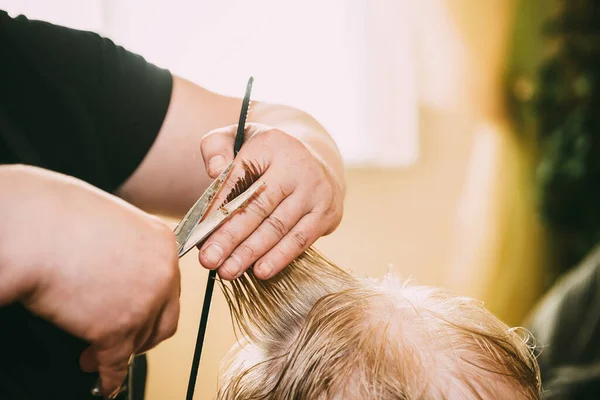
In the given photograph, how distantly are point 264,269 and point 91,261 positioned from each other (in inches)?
8.1

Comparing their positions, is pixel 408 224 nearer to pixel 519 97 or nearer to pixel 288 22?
pixel 519 97

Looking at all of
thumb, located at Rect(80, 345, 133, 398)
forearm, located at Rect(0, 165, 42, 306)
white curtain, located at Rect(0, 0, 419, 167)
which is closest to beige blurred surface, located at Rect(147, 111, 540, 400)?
white curtain, located at Rect(0, 0, 419, 167)

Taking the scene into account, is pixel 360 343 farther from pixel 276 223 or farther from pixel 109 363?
pixel 109 363

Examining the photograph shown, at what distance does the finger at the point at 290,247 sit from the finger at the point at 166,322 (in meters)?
0.13

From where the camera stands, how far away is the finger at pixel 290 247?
1.86 feet

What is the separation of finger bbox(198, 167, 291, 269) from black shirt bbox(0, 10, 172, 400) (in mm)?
241

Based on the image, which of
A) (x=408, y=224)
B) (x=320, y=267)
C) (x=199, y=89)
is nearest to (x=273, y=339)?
(x=320, y=267)

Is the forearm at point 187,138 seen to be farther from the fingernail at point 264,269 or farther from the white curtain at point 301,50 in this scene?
the white curtain at point 301,50

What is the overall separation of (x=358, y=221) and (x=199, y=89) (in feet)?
5.61

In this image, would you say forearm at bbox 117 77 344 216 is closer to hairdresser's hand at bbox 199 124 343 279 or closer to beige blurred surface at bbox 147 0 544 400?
hairdresser's hand at bbox 199 124 343 279

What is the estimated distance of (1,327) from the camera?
1.97 feet

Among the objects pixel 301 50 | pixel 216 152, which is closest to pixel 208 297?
pixel 216 152

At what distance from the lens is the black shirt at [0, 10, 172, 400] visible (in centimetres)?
63

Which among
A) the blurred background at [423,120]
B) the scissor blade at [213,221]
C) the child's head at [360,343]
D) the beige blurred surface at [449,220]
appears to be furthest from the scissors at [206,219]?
the beige blurred surface at [449,220]
